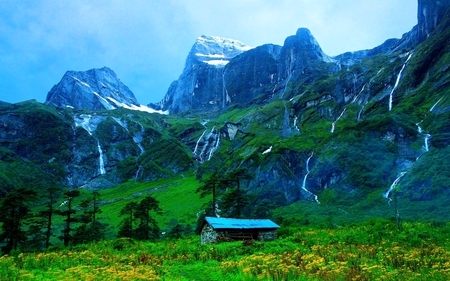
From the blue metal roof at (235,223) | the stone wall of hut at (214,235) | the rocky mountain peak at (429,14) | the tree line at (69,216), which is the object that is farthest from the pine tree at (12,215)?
the rocky mountain peak at (429,14)

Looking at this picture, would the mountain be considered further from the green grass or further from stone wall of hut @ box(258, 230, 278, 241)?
stone wall of hut @ box(258, 230, 278, 241)

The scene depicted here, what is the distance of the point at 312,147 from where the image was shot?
9375cm

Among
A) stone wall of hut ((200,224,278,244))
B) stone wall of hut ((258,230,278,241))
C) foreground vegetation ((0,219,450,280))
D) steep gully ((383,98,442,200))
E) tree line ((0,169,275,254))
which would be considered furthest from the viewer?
steep gully ((383,98,442,200))

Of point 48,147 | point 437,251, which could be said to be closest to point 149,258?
point 437,251

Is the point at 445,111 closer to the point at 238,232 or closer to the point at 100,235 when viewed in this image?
the point at 238,232

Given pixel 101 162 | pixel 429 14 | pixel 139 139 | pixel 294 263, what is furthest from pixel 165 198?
pixel 429 14

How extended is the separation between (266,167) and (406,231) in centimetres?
5698

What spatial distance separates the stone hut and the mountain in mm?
12932

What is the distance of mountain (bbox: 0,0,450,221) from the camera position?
6016 centimetres

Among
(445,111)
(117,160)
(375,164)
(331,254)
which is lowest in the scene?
(331,254)

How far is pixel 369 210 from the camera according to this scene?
5281cm

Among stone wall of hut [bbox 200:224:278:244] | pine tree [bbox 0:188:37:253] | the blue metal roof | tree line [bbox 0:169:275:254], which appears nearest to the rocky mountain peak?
tree line [bbox 0:169:275:254]

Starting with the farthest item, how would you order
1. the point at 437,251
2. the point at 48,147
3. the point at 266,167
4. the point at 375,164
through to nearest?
the point at 48,147
the point at 266,167
the point at 375,164
the point at 437,251

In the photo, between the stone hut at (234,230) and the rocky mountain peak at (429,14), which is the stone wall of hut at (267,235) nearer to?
the stone hut at (234,230)
